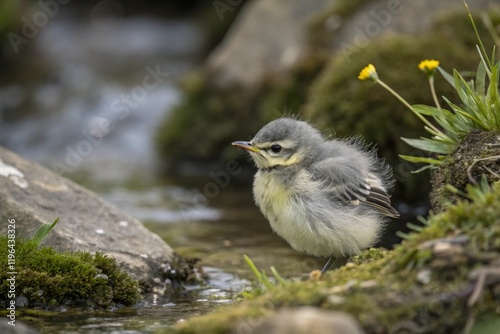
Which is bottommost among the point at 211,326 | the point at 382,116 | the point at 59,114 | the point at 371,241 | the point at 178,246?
the point at 59,114

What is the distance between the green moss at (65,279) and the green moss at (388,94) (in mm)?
4649

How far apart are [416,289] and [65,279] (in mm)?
3186

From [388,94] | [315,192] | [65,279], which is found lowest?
[65,279]

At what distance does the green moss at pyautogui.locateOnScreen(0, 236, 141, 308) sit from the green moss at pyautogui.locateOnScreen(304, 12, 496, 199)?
15.3 feet

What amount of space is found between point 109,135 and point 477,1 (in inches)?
335

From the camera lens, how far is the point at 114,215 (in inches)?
321

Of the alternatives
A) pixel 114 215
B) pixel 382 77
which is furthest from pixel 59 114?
pixel 114 215

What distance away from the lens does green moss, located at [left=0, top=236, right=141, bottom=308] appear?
660 centimetres

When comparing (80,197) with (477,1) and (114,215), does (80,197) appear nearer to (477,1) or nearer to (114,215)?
(114,215)

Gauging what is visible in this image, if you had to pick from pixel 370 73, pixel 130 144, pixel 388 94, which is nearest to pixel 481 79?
pixel 370 73

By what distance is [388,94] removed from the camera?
35.9ft

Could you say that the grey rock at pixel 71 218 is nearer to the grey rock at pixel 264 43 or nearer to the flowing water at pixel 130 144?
the flowing water at pixel 130 144

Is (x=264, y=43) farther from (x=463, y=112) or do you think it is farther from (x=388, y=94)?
(x=463, y=112)

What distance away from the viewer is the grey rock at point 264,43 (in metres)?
14.2
